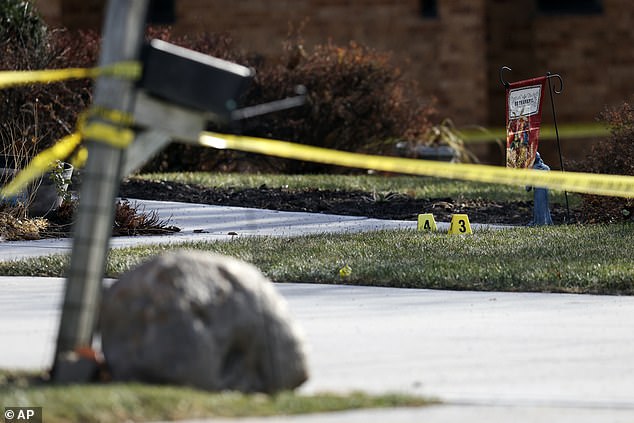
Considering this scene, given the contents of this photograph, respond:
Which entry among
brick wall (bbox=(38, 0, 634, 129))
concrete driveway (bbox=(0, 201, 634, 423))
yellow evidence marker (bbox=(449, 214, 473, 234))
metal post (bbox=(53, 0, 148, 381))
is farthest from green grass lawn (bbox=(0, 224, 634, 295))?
brick wall (bbox=(38, 0, 634, 129))

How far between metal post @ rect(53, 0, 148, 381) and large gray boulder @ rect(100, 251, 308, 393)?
0.15m

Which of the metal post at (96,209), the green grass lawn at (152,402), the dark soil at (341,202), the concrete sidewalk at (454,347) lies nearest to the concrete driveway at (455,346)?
the concrete sidewalk at (454,347)

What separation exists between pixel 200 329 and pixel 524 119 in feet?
29.1

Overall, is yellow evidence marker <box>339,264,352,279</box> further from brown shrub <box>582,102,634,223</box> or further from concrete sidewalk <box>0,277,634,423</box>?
brown shrub <box>582,102,634,223</box>

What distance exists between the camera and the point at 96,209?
6.32m

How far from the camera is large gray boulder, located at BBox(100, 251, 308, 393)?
19.7ft

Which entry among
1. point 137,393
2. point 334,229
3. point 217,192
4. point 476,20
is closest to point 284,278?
point 334,229

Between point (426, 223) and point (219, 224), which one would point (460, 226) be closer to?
point (426, 223)

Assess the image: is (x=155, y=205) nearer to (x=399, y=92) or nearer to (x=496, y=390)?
(x=399, y=92)

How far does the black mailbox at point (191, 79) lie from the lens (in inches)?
250

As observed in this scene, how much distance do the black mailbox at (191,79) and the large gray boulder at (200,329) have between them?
0.72 m

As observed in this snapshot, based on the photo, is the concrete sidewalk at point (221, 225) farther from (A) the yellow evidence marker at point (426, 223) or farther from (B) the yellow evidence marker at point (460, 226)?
(B) the yellow evidence marker at point (460, 226)

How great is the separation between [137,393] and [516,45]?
23.3m

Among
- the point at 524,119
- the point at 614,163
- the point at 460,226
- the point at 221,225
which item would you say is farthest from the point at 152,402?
the point at 614,163
